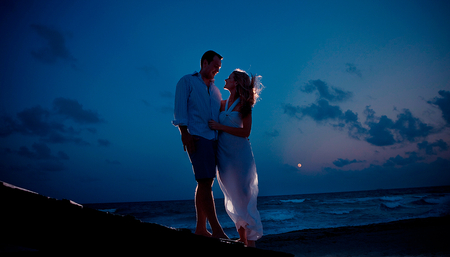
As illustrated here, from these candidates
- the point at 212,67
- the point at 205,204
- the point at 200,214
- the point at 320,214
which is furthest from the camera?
the point at 320,214

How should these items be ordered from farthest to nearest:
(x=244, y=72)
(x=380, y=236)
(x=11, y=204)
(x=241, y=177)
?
(x=380, y=236)
(x=244, y=72)
(x=241, y=177)
(x=11, y=204)

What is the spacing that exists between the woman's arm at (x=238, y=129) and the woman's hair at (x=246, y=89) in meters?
0.09

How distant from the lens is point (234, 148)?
3.42m

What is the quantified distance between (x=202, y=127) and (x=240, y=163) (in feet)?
2.34

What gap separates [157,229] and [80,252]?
295 mm

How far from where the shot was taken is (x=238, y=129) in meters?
3.45

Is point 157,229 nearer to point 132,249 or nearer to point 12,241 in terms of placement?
point 132,249

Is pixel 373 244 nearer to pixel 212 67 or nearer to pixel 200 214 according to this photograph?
pixel 200 214

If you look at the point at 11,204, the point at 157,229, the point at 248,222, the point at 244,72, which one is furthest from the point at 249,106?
the point at 11,204

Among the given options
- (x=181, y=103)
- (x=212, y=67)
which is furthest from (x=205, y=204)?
(x=212, y=67)

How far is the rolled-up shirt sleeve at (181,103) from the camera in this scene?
3.21m

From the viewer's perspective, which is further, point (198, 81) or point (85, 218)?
point (198, 81)

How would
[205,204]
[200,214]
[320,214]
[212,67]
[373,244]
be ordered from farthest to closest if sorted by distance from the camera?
[320,214] → [373,244] → [212,67] → [200,214] → [205,204]

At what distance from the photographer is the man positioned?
10.2 ft
